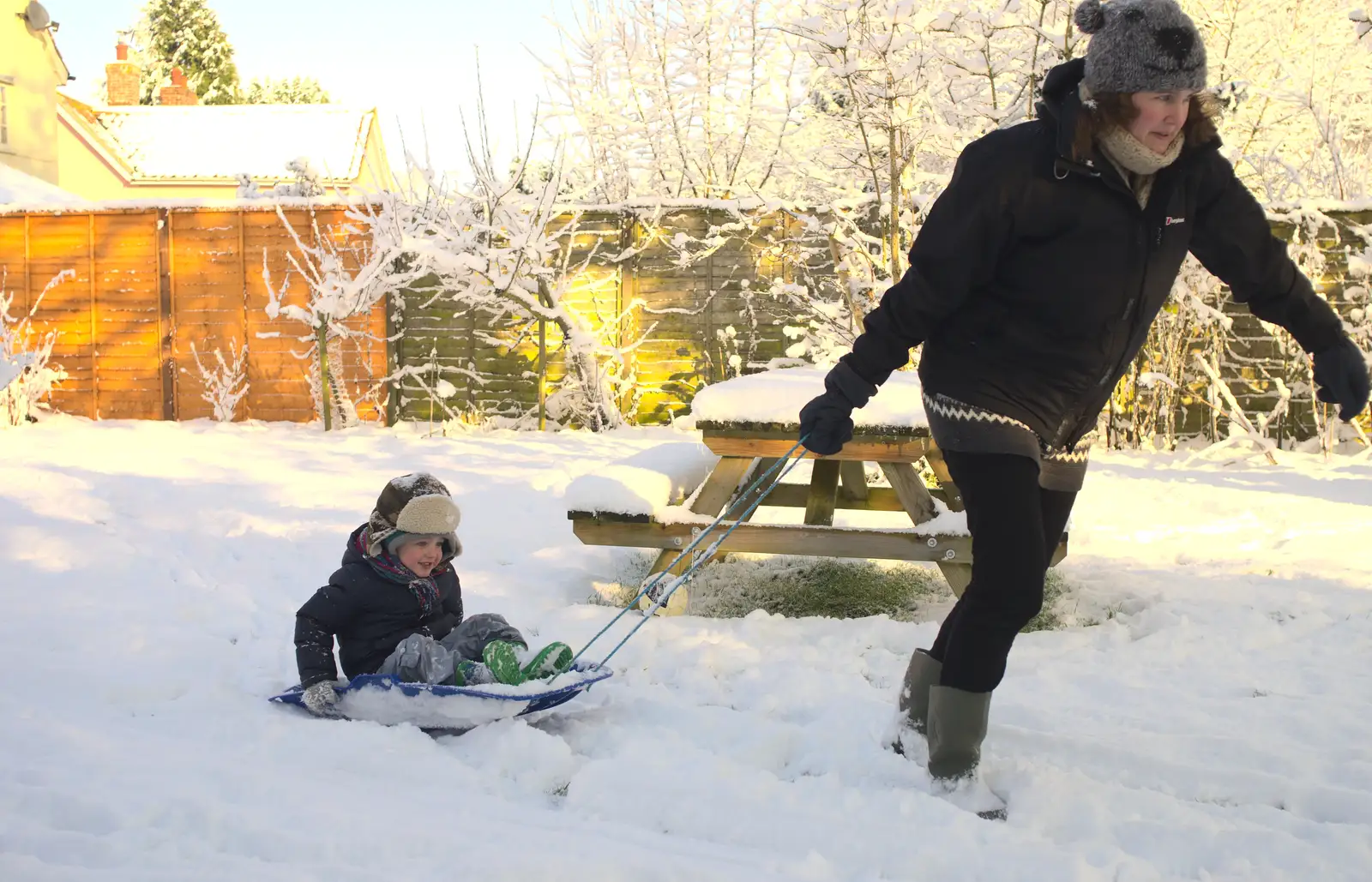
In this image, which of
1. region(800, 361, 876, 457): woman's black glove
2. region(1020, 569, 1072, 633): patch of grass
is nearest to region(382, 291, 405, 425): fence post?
region(1020, 569, 1072, 633): patch of grass

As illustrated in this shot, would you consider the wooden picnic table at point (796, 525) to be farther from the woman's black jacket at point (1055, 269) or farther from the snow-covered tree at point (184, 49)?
the snow-covered tree at point (184, 49)

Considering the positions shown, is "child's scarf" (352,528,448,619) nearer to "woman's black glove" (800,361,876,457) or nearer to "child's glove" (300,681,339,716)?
"child's glove" (300,681,339,716)

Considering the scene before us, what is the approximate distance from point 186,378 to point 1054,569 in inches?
380

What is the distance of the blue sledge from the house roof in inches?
979

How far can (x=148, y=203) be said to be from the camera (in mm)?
11477

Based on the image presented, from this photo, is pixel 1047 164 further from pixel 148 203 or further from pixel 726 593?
pixel 148 203

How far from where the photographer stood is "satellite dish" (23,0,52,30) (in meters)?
22.1

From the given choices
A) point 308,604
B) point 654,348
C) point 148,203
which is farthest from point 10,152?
point 308,604

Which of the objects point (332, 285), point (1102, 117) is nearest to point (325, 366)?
point (332, 285)

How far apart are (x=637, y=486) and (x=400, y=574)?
1.35 metres

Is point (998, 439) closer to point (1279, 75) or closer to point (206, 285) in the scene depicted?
point (1279, 75)

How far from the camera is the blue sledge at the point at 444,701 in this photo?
294 cm

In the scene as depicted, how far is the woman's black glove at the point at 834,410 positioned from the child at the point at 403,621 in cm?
109

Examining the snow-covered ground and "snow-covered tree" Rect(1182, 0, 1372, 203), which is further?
"snow-covered tree" Rect(1182, 0, 1372, 203)
